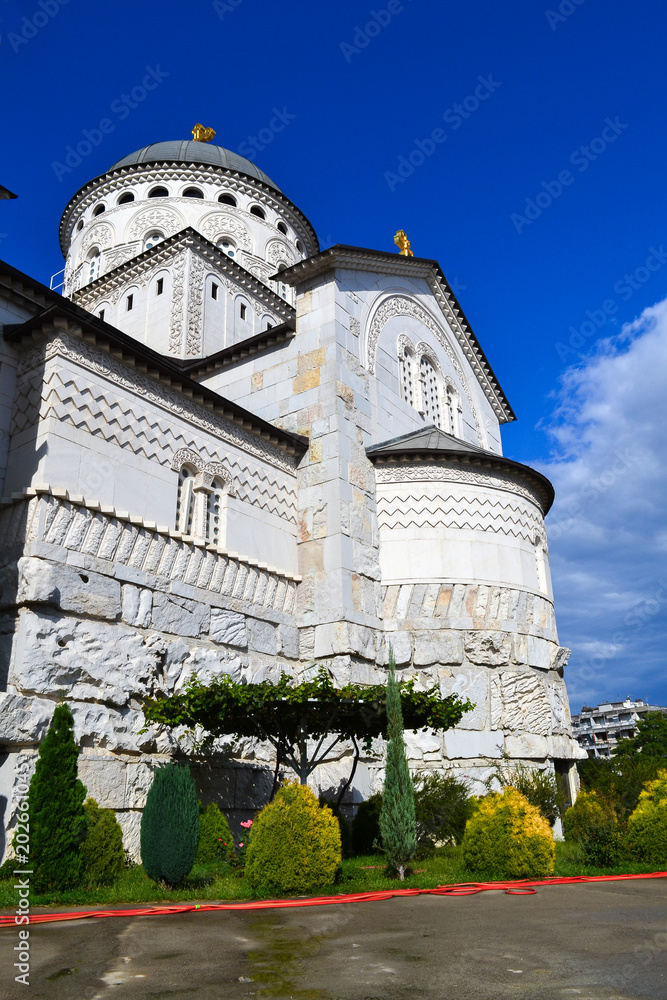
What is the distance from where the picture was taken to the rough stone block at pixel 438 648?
1491cm

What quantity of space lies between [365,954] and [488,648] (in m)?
10.2

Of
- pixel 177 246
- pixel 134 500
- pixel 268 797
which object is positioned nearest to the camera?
pixel 134 500

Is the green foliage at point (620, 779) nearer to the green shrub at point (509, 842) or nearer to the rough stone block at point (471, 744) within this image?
the rough stone block at point (471, 744)

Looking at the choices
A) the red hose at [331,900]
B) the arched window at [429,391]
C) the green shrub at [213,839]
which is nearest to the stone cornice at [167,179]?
the arched window at [429,391]

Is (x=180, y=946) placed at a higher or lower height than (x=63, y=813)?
lower

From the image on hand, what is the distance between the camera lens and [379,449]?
643 inches

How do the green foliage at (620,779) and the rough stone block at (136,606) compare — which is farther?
the green foliage at (620,779)

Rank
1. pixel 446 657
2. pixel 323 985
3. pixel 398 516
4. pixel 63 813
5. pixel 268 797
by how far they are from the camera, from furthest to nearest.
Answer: pixel 398 516 < pixel 446 657 < pixel 268 797 < pixel 63 813 < pixel 323 985

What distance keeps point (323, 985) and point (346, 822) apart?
8.47 meters

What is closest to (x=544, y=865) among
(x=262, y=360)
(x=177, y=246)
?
(x=262, y=360)

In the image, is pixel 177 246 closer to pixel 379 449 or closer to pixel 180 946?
pixel 379 449

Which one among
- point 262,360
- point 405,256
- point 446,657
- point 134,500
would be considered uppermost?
point 405,256

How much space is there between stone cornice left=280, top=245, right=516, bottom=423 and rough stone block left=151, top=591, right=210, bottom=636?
8550 millimetres

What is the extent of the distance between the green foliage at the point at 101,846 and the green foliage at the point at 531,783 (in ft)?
23.9
